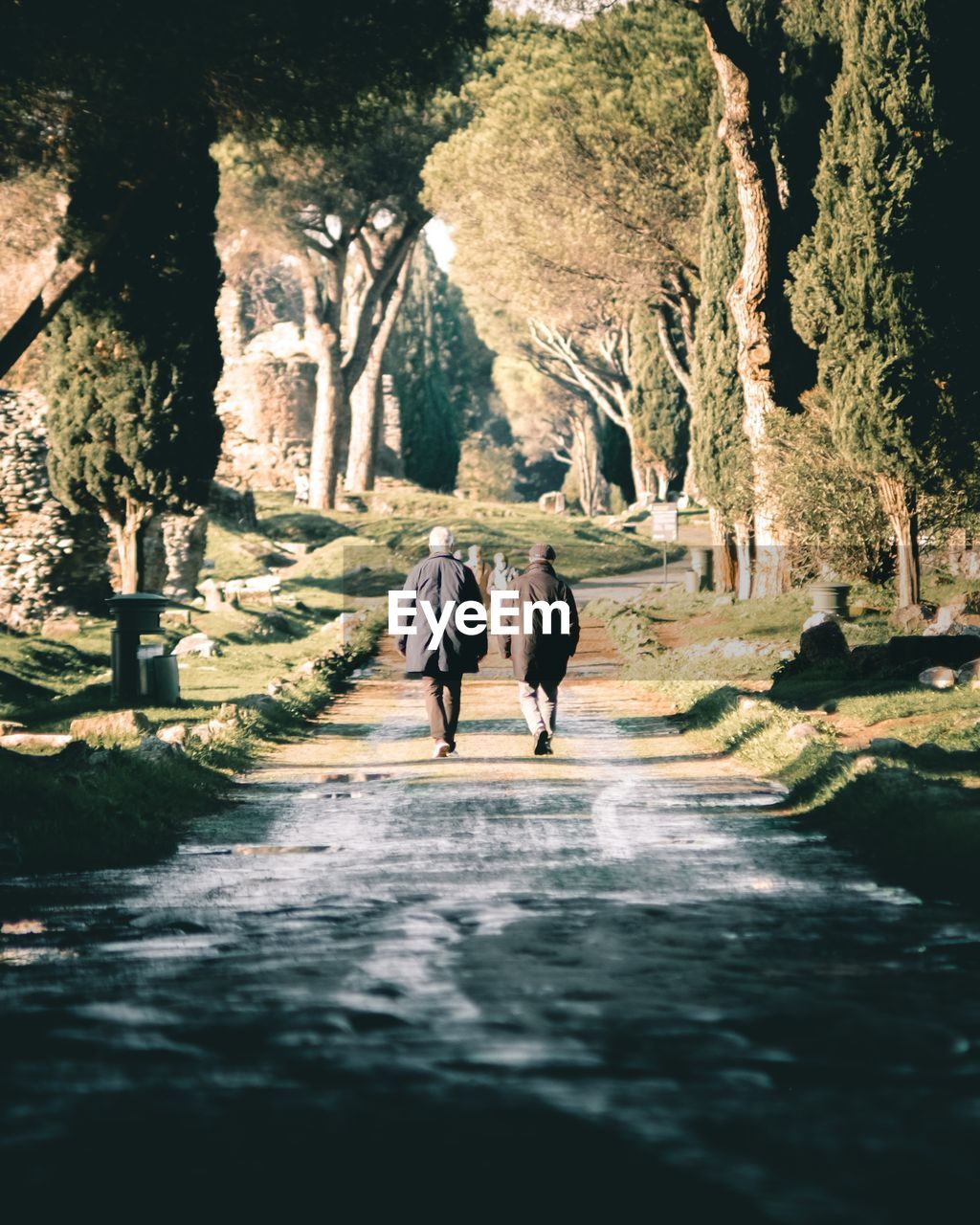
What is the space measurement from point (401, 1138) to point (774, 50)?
27588 millimetres

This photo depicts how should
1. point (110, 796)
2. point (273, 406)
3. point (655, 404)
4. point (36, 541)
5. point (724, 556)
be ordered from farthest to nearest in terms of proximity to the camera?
point (273, 406)
point (655, 404)
point (724, 556)
point (36, 541)
point (110, 796)

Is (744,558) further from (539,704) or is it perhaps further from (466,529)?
(466,529)

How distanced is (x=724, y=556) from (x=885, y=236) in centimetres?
996

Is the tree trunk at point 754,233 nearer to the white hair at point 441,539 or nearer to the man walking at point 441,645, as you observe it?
the white hair at point 441,539

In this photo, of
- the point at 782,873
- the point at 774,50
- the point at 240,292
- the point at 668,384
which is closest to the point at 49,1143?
the point at 782,873

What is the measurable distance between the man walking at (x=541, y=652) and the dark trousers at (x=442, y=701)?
1.91 ft

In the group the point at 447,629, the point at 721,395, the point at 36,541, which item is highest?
the point at 721,395

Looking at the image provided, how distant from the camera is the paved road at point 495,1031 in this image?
4094 mm

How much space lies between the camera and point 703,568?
31.9m

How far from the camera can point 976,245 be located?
20.5m

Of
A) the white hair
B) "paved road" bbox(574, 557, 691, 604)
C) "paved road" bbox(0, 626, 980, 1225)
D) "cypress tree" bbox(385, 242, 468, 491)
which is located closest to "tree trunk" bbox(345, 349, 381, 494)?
"cypress tree" bbox(385, 242, 468, 491)

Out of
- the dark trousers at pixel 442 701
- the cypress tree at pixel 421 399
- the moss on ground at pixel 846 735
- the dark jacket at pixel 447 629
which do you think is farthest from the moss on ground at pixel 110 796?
the cypress tree at pixel 421 399

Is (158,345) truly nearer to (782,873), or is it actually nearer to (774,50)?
(774,50)

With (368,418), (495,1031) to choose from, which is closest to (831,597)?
(495,1031)
